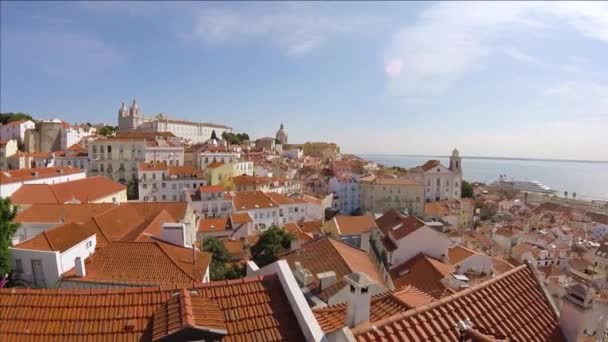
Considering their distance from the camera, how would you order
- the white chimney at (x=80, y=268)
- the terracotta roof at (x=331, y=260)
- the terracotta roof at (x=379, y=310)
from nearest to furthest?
the terracotta roof at (x=379, y=310) < the white chimney at (x=80, y=268) < the terracotta roof at (x=331, y=260)

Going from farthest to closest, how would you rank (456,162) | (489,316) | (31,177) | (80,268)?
(456,162)
(31,177)
(80,268)
(489,316)

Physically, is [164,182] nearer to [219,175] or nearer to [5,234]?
[219,175]

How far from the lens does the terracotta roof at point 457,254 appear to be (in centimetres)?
1966

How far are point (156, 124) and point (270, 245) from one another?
69.0 m

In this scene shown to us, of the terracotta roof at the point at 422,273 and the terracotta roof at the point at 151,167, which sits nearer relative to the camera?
the terracotta roof at the point at 422,273

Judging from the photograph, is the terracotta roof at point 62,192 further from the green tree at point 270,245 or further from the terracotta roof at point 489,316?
the terracotta roof at point 489,316

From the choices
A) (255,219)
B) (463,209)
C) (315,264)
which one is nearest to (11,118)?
(255,219)

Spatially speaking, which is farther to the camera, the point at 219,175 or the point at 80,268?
the point at 219,175

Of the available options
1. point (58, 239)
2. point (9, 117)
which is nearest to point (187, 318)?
point (58, 239)

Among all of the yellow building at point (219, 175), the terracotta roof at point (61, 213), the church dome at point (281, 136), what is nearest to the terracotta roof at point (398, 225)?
the terracotta roof at point (61, 213)

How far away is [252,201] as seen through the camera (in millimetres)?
36812

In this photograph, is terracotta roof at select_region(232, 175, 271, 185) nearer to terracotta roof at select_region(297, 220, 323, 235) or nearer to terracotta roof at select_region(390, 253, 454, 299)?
terracotta roof at select_region(297, 220, 323, 235)

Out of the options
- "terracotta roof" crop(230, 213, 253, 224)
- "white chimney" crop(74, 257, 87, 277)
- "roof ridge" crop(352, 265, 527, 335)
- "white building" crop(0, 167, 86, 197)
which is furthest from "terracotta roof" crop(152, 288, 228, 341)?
"white building" crop(0, 167, 86, 197)

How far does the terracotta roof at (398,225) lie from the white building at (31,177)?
2841cm
